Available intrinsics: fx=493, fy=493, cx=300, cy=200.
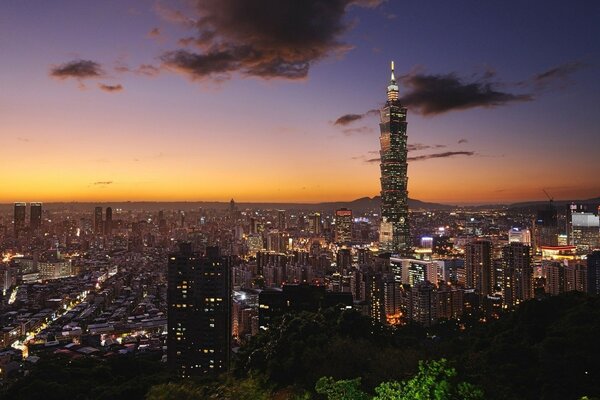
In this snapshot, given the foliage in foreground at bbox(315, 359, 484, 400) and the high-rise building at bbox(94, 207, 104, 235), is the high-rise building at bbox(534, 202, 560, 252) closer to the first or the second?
the foliage in foreground at bbox(315, 359, 484, 400)

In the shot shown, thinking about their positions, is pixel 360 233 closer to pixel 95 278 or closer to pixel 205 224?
pixel 205 224

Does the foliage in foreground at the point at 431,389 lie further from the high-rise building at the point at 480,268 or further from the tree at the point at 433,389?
the high-rise building at the point at 480,268

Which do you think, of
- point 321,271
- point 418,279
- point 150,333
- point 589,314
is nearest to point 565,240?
point 418,279

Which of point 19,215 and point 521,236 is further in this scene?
point 19,215

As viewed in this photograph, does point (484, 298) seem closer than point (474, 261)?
Yes

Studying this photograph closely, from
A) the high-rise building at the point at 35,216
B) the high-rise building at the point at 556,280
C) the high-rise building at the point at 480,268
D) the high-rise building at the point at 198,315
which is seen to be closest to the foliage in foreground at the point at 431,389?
the high-rise building at the point at 198,315

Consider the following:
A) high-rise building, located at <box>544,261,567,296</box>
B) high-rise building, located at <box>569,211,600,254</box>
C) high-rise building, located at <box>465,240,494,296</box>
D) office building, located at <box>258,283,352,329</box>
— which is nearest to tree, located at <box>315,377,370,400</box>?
office building, located at <box>258,283,352,329</box>

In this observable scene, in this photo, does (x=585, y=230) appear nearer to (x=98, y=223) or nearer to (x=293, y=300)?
(x=293, y=300)

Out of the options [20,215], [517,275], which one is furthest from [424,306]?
[20,215]
